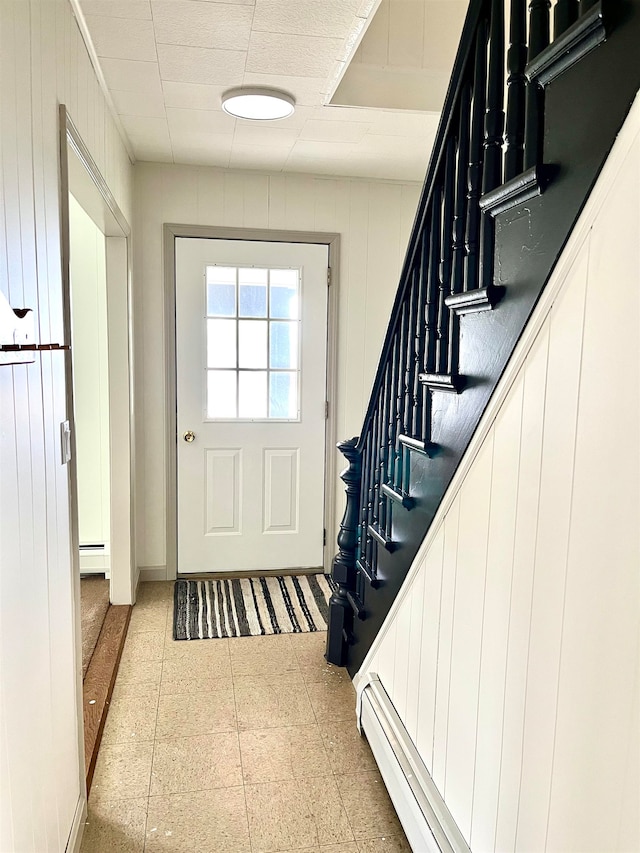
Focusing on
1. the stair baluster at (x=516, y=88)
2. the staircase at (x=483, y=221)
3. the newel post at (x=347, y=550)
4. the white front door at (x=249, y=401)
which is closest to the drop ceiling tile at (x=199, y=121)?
the white front door at (x=249, y=401)

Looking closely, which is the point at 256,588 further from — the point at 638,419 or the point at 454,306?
the point at 638,419

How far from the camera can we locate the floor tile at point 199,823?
1818mm

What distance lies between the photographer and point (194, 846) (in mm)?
1817

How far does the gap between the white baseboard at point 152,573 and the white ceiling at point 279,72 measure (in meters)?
2.34

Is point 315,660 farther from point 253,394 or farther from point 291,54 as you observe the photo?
point 291,54

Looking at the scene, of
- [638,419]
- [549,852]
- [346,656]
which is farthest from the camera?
[346,656]

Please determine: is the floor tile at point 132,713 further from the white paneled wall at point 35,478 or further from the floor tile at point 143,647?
the white paneled wall at point 35,478

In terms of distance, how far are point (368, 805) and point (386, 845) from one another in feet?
0.54

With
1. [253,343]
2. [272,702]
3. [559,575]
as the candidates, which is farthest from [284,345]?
[559,575]

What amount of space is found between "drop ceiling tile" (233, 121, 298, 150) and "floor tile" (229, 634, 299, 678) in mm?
2430

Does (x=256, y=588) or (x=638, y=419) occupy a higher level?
(x=638, y=419)

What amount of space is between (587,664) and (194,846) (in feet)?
4.46

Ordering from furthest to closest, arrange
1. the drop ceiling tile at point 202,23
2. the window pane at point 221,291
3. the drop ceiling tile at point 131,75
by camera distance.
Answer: the window pane at point 221,291 → the drop ceiling tile at point 131,75 → the drop ceiling tile at point 202,23

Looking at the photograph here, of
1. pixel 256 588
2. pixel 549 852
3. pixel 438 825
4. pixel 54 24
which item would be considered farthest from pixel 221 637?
pixel 54 24
